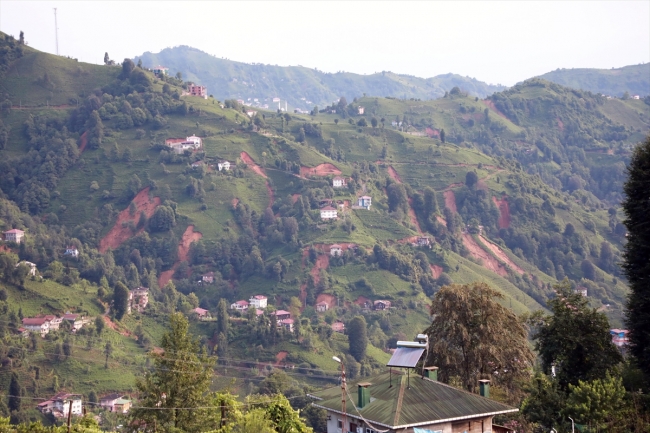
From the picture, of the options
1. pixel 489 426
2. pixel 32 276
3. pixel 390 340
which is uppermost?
pixel 489 426

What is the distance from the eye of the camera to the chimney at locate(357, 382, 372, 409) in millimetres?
26234

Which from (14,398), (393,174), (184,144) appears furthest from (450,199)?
(14,398)

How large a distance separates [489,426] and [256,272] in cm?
9284

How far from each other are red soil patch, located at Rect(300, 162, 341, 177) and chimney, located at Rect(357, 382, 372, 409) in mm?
111063

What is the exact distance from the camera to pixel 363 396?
86.6 ft

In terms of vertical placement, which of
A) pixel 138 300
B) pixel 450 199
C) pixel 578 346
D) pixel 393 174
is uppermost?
pixel 578 346

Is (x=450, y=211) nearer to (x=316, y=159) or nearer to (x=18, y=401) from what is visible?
(x=316, y=159)

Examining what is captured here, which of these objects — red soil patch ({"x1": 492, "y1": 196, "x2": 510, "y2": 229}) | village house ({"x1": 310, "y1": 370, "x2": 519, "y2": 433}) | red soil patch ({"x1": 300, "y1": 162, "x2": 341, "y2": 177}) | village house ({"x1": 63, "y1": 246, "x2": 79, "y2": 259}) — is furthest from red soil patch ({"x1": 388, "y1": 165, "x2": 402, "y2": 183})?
village house ({"x1": 310, "y1": 370, "x2": 519, "y2": 433})

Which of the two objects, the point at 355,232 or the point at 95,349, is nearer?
the point at 95,349

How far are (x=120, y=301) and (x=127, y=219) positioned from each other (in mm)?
38556

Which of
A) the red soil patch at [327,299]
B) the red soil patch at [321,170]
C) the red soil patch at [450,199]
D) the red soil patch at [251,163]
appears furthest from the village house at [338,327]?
the red soil patch at [450,199]

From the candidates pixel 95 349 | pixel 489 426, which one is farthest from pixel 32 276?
pixel 489 426

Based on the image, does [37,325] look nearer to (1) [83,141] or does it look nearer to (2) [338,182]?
(2) [338,182]

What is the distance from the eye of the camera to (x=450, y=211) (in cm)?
13638
